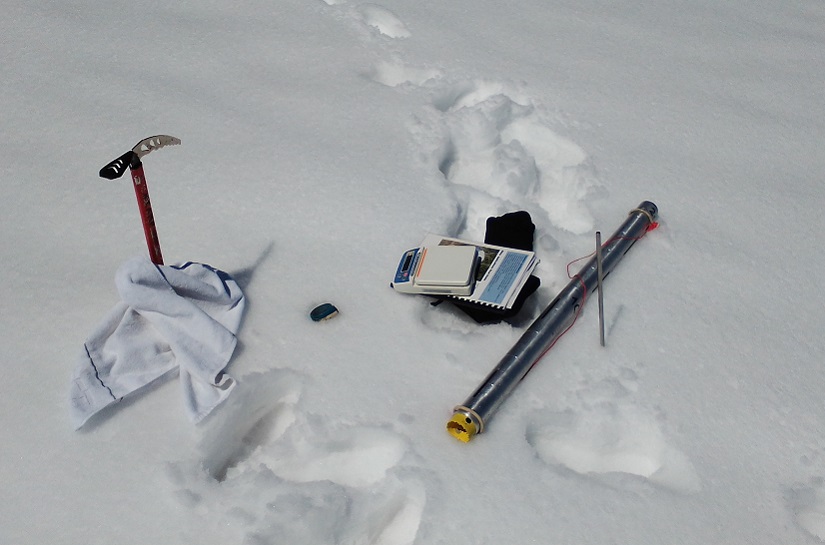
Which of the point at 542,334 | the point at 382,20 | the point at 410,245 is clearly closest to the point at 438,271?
the point at 410,245

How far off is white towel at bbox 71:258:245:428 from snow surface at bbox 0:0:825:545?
0.04 m

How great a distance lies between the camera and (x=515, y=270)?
201 centimetres

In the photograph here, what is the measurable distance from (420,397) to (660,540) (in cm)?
57

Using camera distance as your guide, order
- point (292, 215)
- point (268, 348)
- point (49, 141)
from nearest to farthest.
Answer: point (268, 348), point (292, 215), point (49, 141)

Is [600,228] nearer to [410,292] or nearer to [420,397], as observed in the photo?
[410,292]

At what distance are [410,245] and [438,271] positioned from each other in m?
0.19

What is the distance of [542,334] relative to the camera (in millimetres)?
1883

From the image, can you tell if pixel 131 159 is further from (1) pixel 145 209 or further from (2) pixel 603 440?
(2) pixel 603 440

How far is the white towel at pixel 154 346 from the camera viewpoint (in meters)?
1.71

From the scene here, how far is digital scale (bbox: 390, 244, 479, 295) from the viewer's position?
1948mm

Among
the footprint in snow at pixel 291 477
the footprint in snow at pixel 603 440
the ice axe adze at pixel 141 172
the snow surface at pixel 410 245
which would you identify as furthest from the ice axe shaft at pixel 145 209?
the footprint in snow at pixel 603 440

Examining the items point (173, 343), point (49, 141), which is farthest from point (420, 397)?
point (49, 141)

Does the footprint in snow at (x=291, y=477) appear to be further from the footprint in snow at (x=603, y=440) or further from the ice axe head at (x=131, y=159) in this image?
the ice axe head at (x=131, y=159)

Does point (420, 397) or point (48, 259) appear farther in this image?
point (48, 259)
